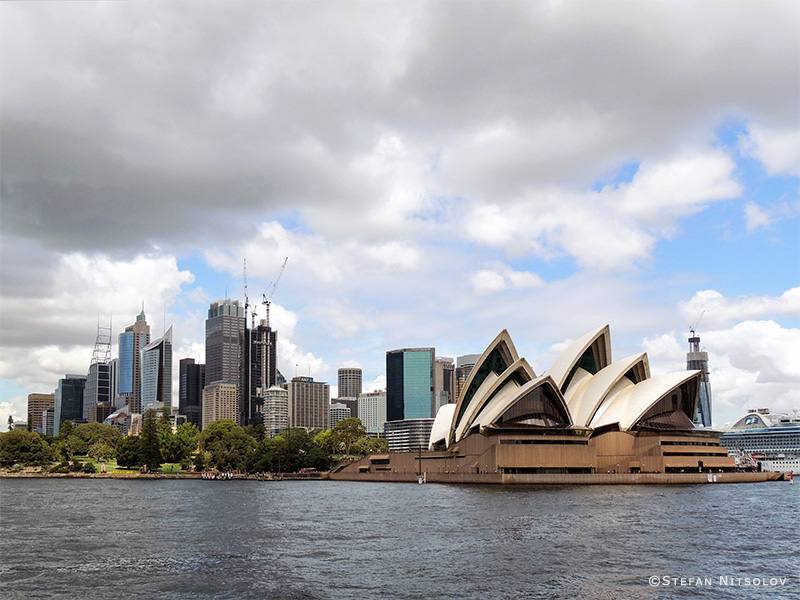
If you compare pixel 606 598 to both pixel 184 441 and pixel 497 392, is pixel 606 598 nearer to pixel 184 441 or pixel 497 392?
pixel 497 392

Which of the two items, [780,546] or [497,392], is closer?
[780,546]

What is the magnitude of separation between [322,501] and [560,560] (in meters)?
40.9

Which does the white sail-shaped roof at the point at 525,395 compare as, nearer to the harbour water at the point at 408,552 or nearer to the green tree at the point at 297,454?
the harbour water at the point at 408,552

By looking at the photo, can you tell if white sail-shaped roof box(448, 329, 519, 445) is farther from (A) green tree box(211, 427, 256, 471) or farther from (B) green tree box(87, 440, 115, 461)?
(B) green tree box(87, 440, 115, 461)

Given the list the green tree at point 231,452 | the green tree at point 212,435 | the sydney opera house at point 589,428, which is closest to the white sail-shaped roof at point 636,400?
the sydney opera house at point 589,428

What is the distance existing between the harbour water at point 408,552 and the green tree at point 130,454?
94.3 meters

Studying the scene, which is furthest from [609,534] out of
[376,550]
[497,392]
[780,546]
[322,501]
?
[497,392]

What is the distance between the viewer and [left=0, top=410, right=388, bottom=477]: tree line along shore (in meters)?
144

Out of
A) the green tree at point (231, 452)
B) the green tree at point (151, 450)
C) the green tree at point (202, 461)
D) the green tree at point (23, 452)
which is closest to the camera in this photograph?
the green tree at point (231, 452)

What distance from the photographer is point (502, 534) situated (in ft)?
137

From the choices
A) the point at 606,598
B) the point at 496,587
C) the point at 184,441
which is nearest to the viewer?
the point at 606,598

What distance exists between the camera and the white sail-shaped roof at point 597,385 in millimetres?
104775

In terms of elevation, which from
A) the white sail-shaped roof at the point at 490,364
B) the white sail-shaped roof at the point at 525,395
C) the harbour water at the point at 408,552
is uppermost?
the white sail-shaped roof at the point at 490,364

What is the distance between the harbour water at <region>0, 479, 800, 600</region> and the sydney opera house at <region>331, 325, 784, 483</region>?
3819 centimetres
